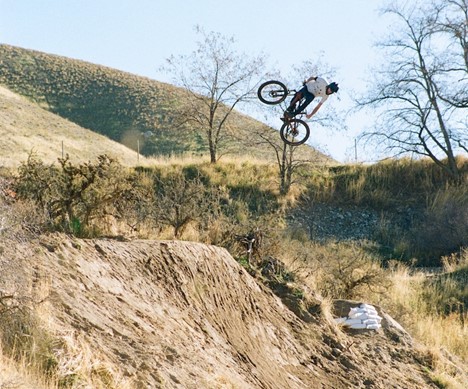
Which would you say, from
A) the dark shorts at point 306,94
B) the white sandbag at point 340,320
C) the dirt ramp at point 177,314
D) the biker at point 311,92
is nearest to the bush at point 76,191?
the dirt ramp at point 177,314

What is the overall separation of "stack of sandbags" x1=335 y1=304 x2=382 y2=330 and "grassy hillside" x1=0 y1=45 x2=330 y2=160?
5862 centimetres

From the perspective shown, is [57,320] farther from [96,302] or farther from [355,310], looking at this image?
[355,310]

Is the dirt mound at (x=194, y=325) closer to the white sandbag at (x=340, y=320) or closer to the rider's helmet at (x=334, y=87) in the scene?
the white sandbag at (x=340, y=320)

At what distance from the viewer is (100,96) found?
3649 inches

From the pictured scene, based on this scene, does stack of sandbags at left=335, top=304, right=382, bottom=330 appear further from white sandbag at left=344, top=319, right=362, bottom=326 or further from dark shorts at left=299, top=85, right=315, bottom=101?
dark shorts at left=299, top=85, right=315, bottom=101

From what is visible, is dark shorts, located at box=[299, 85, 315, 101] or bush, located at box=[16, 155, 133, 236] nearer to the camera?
bush, located at box=[16, 155, 133, 236]

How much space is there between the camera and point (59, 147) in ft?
194

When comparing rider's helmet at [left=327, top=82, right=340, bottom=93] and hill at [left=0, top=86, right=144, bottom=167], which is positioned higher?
rider's helmet at [left=327, top=82, right=340, bottom=93]

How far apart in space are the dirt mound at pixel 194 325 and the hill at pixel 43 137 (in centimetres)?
3483

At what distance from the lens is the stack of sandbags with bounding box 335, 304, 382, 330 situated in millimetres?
15812

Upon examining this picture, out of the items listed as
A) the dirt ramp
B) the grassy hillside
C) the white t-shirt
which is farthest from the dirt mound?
the grassy hillside

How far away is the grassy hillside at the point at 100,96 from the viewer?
8144 cm

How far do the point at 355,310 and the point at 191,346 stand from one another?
6.45 meters

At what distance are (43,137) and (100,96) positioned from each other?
105ft
